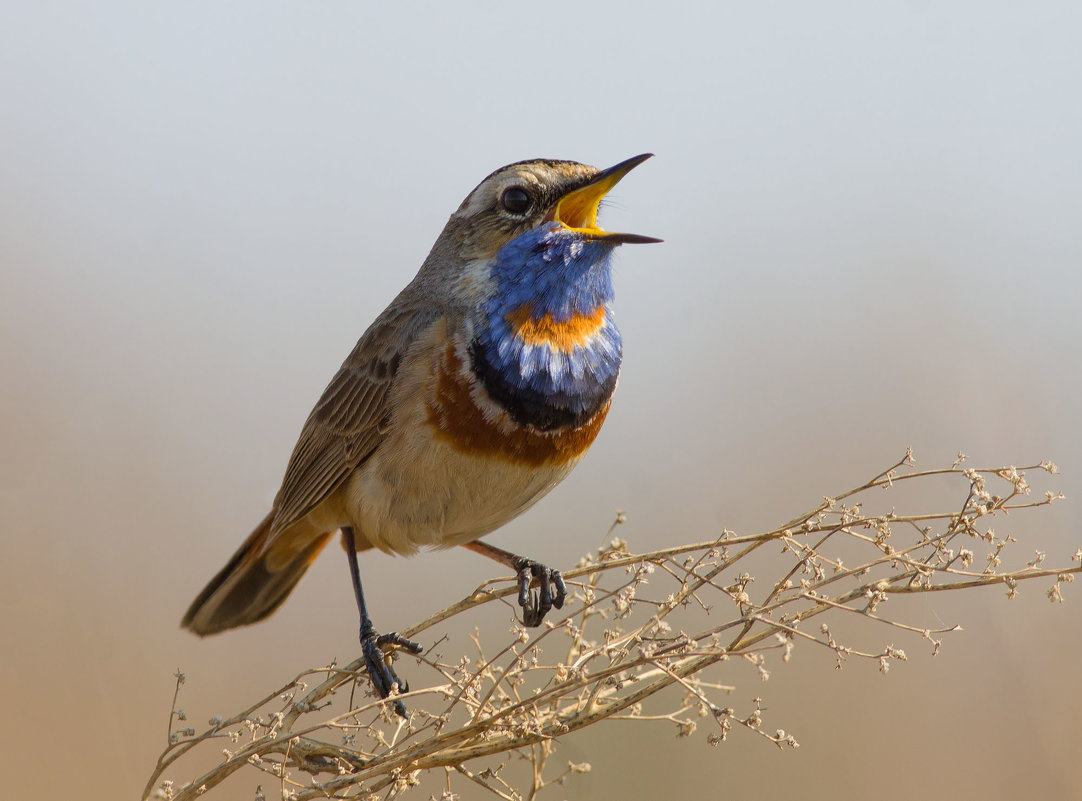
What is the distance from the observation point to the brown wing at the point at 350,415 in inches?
151

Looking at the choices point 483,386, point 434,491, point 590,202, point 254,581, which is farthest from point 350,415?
point 590,202

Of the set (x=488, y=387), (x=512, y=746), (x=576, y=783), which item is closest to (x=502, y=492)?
(x=488, y=387)

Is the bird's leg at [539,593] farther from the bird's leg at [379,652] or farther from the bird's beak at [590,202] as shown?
the bird's beak at [590,202]

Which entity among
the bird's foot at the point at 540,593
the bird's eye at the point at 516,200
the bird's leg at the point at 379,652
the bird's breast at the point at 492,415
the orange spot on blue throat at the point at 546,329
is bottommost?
the bird's leg at the point at 379,652

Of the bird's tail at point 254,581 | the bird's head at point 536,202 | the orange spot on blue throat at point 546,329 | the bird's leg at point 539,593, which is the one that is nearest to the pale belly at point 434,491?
the bird's leg at point 539,593

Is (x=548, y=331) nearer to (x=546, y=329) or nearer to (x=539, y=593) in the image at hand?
(x=546, y=329)

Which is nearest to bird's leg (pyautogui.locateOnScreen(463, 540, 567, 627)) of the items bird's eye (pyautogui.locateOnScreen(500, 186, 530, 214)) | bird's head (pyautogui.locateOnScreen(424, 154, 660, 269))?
bird's head (pyautogui.locateOnScreen(424, 154, 660, 269))

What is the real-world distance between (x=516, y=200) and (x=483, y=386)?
0.74 m

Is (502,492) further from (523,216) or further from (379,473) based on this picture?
(523,216)

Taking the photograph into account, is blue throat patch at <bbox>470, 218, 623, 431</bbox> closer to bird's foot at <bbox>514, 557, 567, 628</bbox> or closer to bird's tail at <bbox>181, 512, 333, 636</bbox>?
bird's foot at <bbox>514, 557, 567, 628</bbox>

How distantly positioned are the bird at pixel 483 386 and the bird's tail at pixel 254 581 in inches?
10.7

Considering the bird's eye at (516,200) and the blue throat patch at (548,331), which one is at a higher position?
the bird's eye at (516,200)

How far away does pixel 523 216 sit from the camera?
3.75 meters

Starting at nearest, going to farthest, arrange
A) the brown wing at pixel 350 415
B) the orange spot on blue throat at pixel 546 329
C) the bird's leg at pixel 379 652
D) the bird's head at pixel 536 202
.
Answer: the bird's leg at pixel 379 652 → the orange spot on blue throat at pixel 546 329 → the bird's head at pixel 536 202 → the brown wing at pixel 350 415
